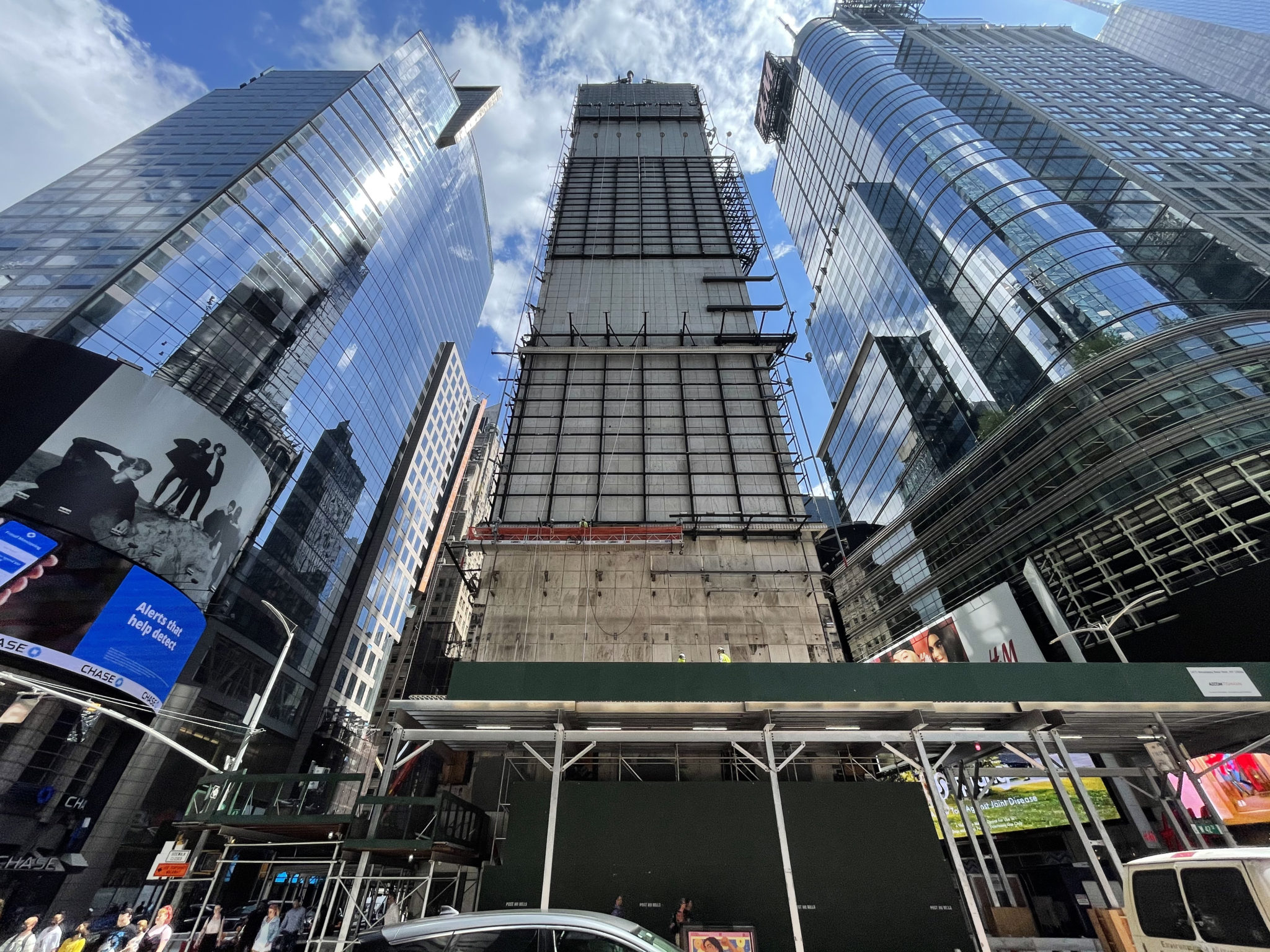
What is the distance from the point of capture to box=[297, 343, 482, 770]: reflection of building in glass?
5756 cm

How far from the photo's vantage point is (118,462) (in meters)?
31.2

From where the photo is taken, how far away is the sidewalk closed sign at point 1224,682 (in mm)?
12695

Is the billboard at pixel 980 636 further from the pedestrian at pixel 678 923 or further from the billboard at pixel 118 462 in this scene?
the billboard at pixel 118 462

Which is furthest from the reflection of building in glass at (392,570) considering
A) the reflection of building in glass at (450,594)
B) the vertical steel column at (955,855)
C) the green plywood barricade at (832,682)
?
the vertical steel column at (955,855)

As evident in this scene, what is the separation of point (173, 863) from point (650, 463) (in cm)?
2164

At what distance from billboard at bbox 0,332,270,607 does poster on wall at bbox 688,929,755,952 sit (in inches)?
1380

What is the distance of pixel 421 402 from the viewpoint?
281 ft

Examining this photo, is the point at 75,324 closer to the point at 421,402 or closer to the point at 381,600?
the point at 381,600

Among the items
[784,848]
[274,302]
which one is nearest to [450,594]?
[274,302]

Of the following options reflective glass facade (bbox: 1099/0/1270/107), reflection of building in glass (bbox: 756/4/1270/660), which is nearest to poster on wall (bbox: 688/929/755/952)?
reflection of building in glass (bbox: 756/4/1270/660)

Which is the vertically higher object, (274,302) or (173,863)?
(274,302)

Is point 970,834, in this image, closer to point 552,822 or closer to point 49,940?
point 552,822

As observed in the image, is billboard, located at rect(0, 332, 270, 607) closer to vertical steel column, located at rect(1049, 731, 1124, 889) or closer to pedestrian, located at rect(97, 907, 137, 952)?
pedestrian, located at rect(97, 907, 137, 952)

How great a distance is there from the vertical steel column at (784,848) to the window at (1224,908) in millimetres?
5622
